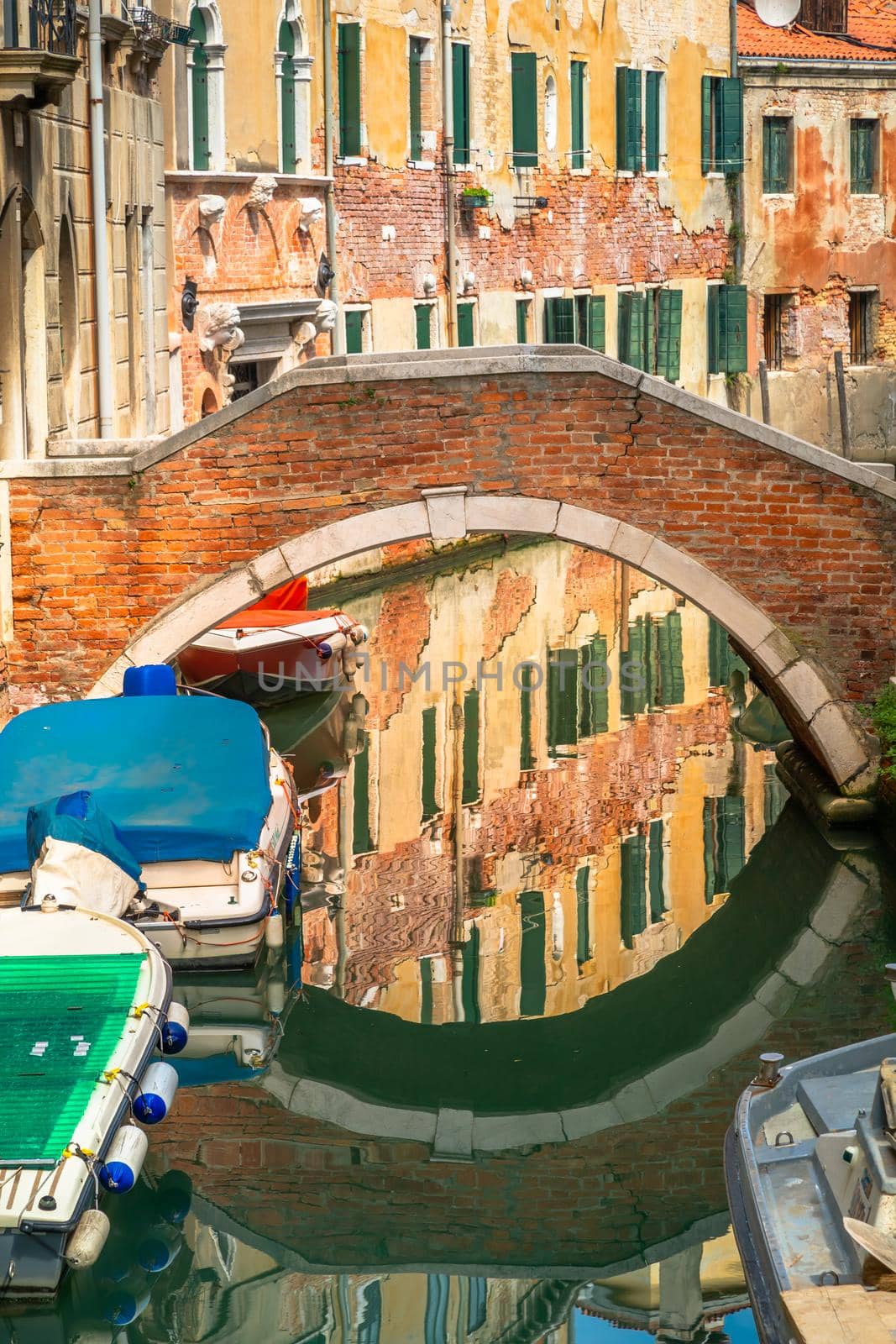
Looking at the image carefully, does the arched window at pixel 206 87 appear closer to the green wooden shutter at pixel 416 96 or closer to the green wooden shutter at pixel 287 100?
the green wooden shutter at pixel 287 100

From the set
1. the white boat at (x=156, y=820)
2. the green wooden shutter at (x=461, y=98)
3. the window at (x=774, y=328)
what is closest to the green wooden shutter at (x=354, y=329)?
the green wooden shutter at (x=461, y=98)

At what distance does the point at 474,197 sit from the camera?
18828 mm

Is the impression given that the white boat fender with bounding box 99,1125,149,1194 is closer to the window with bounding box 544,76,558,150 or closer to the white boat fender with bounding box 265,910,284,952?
the white boat fender with bounding box 265,910,284,952

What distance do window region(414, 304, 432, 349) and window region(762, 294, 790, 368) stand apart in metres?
7.44

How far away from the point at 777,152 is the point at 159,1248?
19.9m

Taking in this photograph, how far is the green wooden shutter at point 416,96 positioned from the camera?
1777 cm

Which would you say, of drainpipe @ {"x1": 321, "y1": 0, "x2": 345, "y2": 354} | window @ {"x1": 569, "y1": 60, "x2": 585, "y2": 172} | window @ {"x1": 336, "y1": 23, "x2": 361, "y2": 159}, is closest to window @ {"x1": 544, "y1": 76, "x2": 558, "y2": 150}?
window @ {"x1": 569, "y1": 60, "x2": 585, "y2": 172}

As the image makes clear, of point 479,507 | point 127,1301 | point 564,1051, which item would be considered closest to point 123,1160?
point 127,1301

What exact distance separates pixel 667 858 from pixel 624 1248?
408cm

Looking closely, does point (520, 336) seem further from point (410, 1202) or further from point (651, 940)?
point (410, 1202)

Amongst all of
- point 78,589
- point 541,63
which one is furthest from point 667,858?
point 541,63

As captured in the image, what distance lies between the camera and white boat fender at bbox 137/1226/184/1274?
6328 millimetres

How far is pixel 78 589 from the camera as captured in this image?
10.1 metres

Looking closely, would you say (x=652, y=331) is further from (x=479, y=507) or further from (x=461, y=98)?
Answer: (x=479, y=507)
